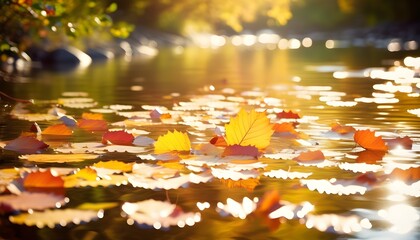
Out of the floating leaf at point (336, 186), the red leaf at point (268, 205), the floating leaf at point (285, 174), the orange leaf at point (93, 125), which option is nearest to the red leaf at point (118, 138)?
the orange leaf at point (93, 125)

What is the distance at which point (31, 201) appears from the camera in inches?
128

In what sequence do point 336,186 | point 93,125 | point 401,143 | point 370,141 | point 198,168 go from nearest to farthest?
point 336,186
point 198,168
point 370,141
point 401,143
point 93,125

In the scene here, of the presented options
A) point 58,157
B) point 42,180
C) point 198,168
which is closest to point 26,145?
point 58,157

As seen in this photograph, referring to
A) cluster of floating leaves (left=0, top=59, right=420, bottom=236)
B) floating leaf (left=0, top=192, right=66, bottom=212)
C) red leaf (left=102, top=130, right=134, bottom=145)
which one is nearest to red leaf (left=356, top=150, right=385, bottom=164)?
cluster of floating leaves (left=0, top=59, right=420, bottom=236)

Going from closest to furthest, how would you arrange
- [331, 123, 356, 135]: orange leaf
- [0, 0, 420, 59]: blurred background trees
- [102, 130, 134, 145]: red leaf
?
1. [102, 130, 134, 145]: red leaf
2. [331, 123, 356, 135]: orange leaf
3. [0, 0, 420, 59]: blurred background trees

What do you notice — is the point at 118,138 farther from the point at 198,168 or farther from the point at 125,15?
the point at 125,15

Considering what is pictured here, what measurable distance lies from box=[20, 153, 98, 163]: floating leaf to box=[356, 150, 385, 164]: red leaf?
1.46 metres

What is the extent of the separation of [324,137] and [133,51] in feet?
81.0

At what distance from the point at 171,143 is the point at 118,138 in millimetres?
532

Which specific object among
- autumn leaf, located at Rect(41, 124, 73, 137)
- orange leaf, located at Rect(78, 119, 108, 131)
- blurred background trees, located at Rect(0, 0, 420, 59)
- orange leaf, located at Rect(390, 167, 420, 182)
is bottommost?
orange leaf, located at Rect(390, 167, 420, 182)

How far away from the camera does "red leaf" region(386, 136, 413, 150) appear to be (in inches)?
193

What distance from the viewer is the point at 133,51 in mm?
29781

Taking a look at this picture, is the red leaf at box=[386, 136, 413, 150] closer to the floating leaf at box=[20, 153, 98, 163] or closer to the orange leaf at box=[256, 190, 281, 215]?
the floating leaf at box=[20, 153, 98, 163]

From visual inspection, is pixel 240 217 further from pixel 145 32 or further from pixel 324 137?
pixel 145 32
